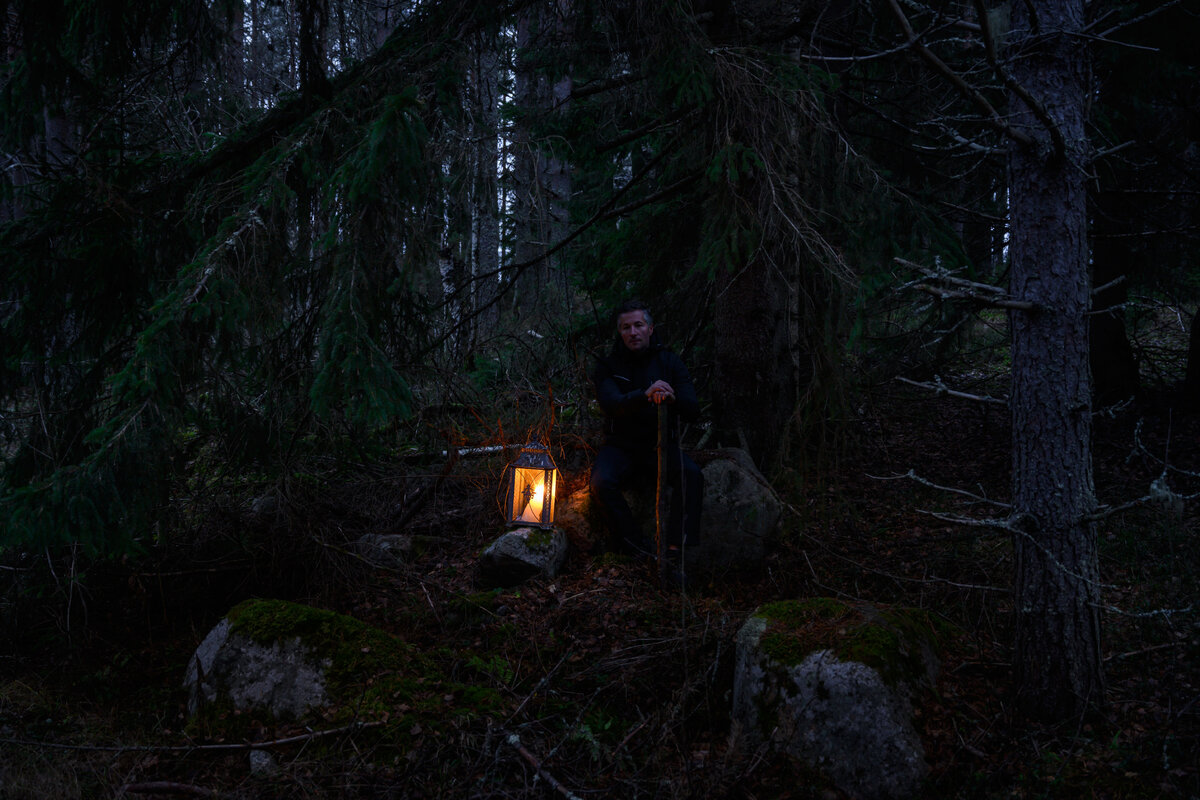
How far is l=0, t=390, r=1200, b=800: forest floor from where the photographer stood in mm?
3076

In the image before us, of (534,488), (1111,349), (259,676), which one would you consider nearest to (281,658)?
(259,676)

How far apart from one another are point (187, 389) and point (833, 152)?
4760 millimetres

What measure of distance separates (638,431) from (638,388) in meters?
0.32

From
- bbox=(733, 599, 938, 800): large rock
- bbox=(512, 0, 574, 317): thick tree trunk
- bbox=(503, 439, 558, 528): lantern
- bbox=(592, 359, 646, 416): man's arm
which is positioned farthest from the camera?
bbox=(503, 439, 558, 528): lantern

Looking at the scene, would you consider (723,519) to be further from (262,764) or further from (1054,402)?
(262,764)

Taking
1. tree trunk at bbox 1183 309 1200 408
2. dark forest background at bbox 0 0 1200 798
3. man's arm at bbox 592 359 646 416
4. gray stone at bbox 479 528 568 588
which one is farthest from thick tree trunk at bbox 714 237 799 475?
tree trunk at bbox 1183 309 1200 408

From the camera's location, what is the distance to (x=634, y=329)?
5285 mm

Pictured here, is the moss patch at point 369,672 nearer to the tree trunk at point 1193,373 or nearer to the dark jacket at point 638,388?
the dark jacket at point 638,388

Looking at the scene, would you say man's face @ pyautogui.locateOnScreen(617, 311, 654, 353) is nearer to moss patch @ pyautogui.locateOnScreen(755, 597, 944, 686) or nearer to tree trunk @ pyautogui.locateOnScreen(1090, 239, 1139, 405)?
moss patch @ pyautogui.locateOnScreen(755, 597, 944, 686)

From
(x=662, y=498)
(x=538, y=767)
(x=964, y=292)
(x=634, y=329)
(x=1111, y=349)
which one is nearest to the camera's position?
(x=964, y=292)

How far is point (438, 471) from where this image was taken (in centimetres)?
643

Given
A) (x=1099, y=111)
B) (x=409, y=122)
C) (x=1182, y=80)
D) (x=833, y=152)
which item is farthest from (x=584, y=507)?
(x=1182, y=80)

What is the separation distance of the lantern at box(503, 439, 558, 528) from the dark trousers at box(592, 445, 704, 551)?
13.8 inches

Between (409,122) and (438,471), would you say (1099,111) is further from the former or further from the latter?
(438,471)
